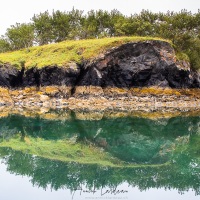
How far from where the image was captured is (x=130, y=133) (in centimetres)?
2905

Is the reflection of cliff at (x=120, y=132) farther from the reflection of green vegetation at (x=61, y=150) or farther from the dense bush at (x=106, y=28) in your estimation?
the dense bush at (x=106, y=28)

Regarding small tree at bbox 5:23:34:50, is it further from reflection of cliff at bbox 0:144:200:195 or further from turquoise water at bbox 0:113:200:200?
reflection of cliff at bbox 0:144:200:195

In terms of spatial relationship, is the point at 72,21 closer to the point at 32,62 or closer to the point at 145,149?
the point at 32,62

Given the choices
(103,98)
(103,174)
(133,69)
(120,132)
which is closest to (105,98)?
(103,98)

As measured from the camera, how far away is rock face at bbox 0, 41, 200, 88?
190 ft

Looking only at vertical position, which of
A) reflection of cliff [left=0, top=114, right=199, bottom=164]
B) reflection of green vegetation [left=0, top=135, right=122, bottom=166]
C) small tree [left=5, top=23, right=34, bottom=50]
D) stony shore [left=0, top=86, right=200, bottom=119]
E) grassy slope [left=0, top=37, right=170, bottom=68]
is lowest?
reflection of green vegetation [left=0, top=135, right=122, bottom=166]

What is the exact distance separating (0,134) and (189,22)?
47461mm

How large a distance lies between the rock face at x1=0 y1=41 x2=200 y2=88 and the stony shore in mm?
1311

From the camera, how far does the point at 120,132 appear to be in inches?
1161

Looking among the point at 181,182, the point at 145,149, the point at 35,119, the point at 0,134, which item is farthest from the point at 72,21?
the point at 181,182

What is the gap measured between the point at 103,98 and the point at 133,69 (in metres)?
7.76

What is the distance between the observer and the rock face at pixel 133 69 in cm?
5800

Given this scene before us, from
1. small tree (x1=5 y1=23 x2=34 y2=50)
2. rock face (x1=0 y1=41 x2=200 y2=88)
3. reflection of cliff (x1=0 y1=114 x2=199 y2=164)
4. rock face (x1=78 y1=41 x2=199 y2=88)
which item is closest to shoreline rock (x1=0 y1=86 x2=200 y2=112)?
rock face (x1=0 y1=41 x2=200 y2=88)

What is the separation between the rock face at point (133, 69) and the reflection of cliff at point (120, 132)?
63.2 ft
